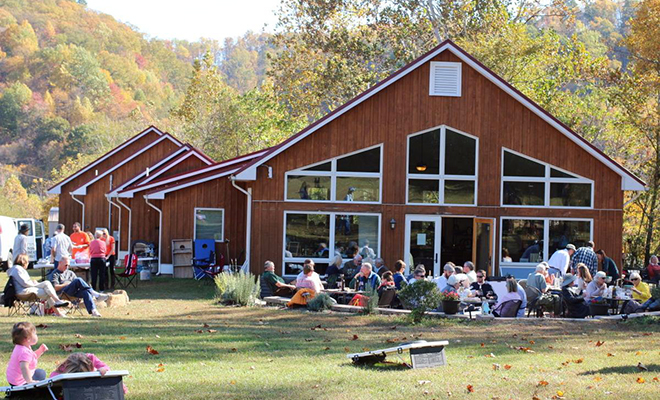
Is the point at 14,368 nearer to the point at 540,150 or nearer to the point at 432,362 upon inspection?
the point at 432,362

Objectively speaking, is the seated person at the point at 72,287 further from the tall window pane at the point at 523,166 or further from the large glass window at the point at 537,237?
the tall window pane at the point at 523,166

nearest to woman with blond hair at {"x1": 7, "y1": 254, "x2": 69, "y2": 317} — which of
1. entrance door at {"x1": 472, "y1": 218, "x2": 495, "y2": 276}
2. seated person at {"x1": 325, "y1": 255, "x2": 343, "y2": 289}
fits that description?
seated person at {"x1": 325, "y1": 255, "x2": 343, "y2": 289}

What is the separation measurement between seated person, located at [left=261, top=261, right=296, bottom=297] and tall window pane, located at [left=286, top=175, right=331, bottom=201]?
147 inches

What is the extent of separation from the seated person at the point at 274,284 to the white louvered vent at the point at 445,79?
6.67 m

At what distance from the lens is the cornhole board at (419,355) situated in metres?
9.15

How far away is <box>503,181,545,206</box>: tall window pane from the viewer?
70.5 ft

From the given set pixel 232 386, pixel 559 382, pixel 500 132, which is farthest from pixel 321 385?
pixel 500 132

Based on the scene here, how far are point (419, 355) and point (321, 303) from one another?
6521mm

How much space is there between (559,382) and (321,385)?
245cm

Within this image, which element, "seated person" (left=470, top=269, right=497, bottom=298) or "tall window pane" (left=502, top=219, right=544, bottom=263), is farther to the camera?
"tall window pane" (left=502, top=219, right=544, bottom=263)

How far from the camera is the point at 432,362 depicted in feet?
30.7

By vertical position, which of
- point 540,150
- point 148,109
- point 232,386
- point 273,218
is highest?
point 148,109

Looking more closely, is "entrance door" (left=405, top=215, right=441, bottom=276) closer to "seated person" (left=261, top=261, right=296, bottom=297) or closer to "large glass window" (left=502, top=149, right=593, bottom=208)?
"large glass window" (left=502, top=149, right=593, bottom=208)

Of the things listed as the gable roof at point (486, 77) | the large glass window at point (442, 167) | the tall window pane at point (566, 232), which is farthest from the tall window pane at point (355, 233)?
the tall window pane at point (566, 232)
